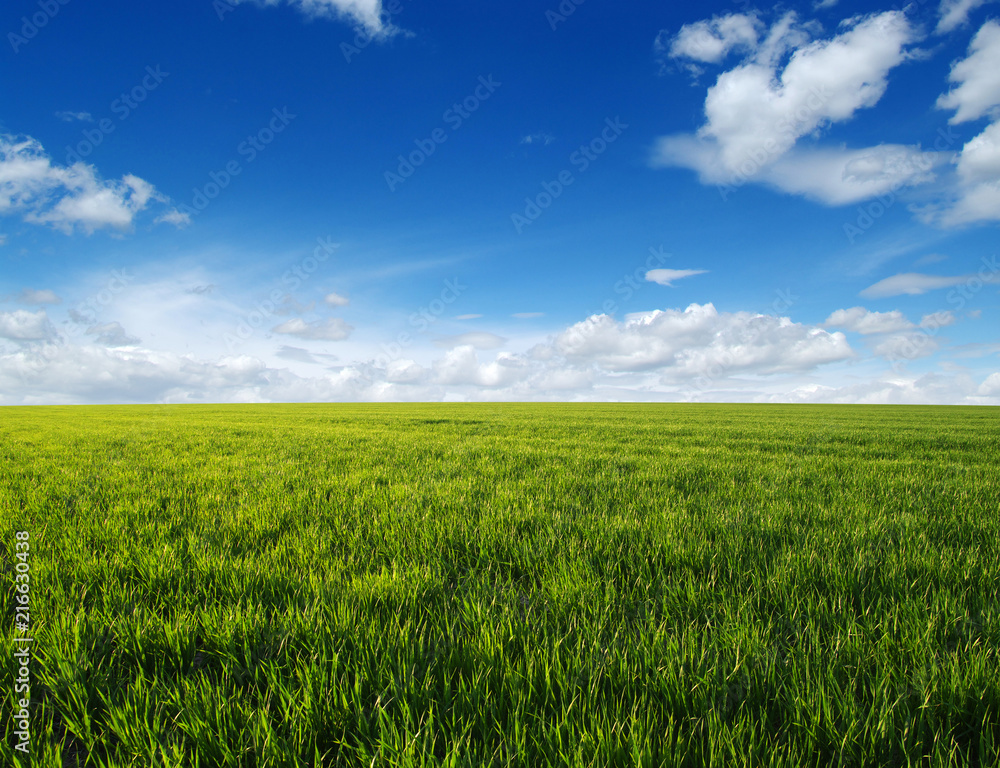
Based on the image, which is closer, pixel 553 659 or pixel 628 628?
pixel 553 659

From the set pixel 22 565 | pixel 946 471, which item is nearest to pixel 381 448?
pixel 22 565

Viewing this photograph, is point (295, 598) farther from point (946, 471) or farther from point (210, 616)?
point (946, 471)

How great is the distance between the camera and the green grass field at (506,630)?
1642mm

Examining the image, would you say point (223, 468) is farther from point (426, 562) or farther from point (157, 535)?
point (426, 562)

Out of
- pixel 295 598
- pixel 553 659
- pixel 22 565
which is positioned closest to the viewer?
pixel 553 659

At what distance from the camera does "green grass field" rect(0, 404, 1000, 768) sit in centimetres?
164

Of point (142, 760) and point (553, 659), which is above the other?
point (553, 659)

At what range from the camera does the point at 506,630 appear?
226 cm

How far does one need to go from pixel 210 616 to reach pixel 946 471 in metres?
10.7

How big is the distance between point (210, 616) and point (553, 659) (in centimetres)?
184

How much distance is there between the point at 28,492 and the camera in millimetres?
5562

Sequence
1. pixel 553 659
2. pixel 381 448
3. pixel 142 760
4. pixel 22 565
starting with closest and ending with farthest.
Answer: pixel 142 760 < pixel 553 659 < pixel 22 565 < pixel 381 448

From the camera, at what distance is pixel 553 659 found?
6.51 ft

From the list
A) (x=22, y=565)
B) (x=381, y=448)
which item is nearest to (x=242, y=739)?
(x=22, y=565)
